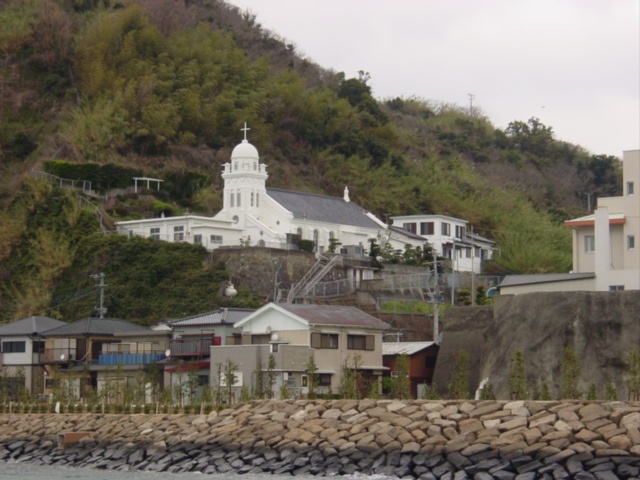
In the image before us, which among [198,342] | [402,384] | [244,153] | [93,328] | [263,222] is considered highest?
[244,153]

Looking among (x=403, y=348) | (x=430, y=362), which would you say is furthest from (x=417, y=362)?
(x=403, y=348)

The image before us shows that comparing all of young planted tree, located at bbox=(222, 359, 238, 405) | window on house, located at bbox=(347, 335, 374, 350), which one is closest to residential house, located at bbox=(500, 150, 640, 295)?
window on house, located at bbox=(347, 335, 374, 350)

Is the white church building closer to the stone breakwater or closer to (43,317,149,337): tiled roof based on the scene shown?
(43,317,149,337): tiled roof

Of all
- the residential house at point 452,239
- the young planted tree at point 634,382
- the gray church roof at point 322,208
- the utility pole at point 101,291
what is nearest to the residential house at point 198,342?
the utility pole at point 101,291

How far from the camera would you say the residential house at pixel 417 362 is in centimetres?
3831

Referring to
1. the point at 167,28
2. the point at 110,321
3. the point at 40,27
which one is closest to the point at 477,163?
the point at 167,28

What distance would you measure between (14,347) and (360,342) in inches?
536

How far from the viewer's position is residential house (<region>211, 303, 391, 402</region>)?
3525 centimetres

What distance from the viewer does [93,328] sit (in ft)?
137

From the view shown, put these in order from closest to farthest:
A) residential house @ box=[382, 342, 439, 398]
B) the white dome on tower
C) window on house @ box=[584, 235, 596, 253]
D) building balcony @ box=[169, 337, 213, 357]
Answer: building balcony @ box=[169, 337, 213, 357] → residential house @ box=[382, 342, 439, 398] → window on house @ box=[584, 235, 596, 253] → the white dome on tower

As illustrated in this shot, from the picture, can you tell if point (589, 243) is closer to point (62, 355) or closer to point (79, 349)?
point (79, 349)

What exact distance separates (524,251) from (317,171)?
14.9m

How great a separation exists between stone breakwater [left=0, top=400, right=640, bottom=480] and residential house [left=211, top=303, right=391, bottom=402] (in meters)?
3.18

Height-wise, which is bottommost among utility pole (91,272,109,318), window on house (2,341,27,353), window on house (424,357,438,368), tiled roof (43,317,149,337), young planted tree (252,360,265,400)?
young planted tree (252,360,265,400)
